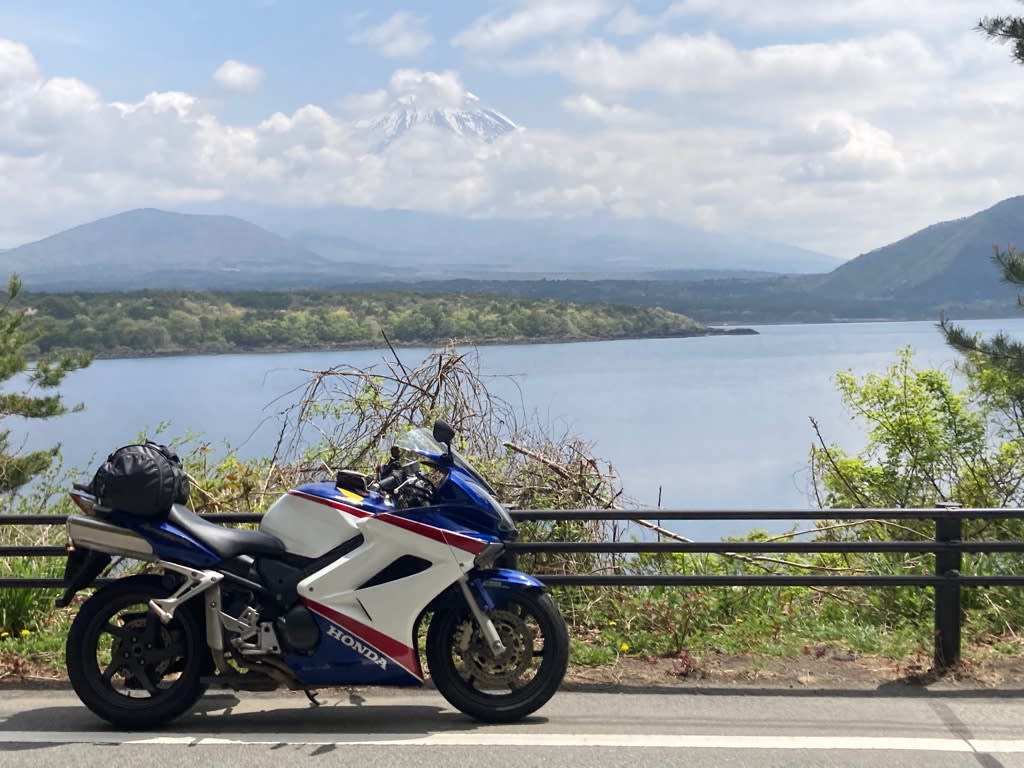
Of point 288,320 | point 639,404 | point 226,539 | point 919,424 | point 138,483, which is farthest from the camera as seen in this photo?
point 288,320

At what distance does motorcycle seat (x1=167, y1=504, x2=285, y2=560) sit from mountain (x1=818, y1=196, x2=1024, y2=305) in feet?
163

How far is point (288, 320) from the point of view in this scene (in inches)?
1620

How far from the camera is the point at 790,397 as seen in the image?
32156mm


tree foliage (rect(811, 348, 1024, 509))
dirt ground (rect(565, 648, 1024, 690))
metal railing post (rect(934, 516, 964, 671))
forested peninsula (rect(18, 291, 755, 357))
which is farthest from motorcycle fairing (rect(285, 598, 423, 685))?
forested peninsula (rect(18, 291, 755, 357))

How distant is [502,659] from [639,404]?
23674mm

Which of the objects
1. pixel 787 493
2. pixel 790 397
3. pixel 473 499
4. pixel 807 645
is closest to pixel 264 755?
pixel 473 499

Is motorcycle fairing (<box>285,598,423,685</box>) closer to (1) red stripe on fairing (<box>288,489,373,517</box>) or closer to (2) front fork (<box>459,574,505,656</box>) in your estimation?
(2) front fork (<box>459,574,505,656</box>)

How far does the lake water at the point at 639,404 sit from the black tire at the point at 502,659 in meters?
1.66

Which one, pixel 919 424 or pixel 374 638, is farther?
pixel 919 424

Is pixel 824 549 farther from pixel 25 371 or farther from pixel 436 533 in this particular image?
pixel 25 371

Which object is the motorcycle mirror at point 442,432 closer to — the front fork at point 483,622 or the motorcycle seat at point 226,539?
the front fork at point 483,622

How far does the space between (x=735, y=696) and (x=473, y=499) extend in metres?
1.79

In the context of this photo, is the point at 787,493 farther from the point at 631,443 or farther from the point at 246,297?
the point at 246,297

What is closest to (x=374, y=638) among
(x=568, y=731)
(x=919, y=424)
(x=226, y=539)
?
(x=226, y=539)
